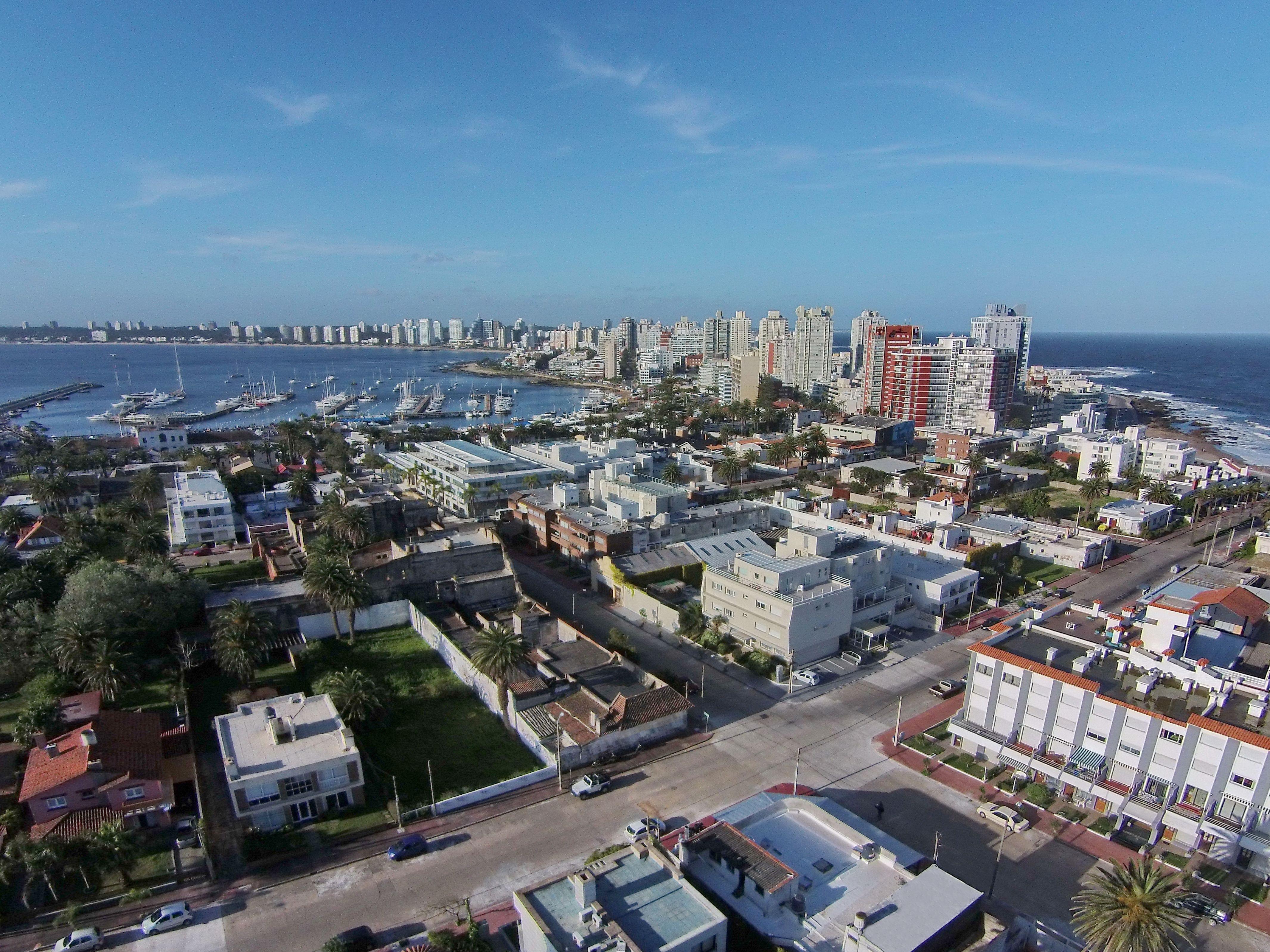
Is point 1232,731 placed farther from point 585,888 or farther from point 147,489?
point 147,489

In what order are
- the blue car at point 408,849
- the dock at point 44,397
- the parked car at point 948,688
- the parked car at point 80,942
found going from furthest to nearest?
the dock at point 44,397 → the parked car at point 948,688 → the blue car at point 408,849 → the parked car at point 80,942

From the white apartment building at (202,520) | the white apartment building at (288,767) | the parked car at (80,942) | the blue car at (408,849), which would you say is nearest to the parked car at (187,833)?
the white apartment building at (288,767)

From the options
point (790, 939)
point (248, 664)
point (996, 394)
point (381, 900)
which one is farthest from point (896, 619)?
point (996, 394)

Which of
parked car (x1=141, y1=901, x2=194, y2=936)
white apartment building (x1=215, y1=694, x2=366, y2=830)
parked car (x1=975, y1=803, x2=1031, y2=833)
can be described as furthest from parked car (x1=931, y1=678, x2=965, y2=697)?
parked car (x1=141, y1=901, x2=194, y2=936)

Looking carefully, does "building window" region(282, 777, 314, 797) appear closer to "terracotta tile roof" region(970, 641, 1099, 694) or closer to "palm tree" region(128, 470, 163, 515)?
"terracotta tile roof" region(970, 641, 1099, 694)

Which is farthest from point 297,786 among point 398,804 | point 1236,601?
point 1236,601

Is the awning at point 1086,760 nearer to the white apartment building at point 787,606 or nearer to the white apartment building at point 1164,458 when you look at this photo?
the white apartment building at point 787,606
